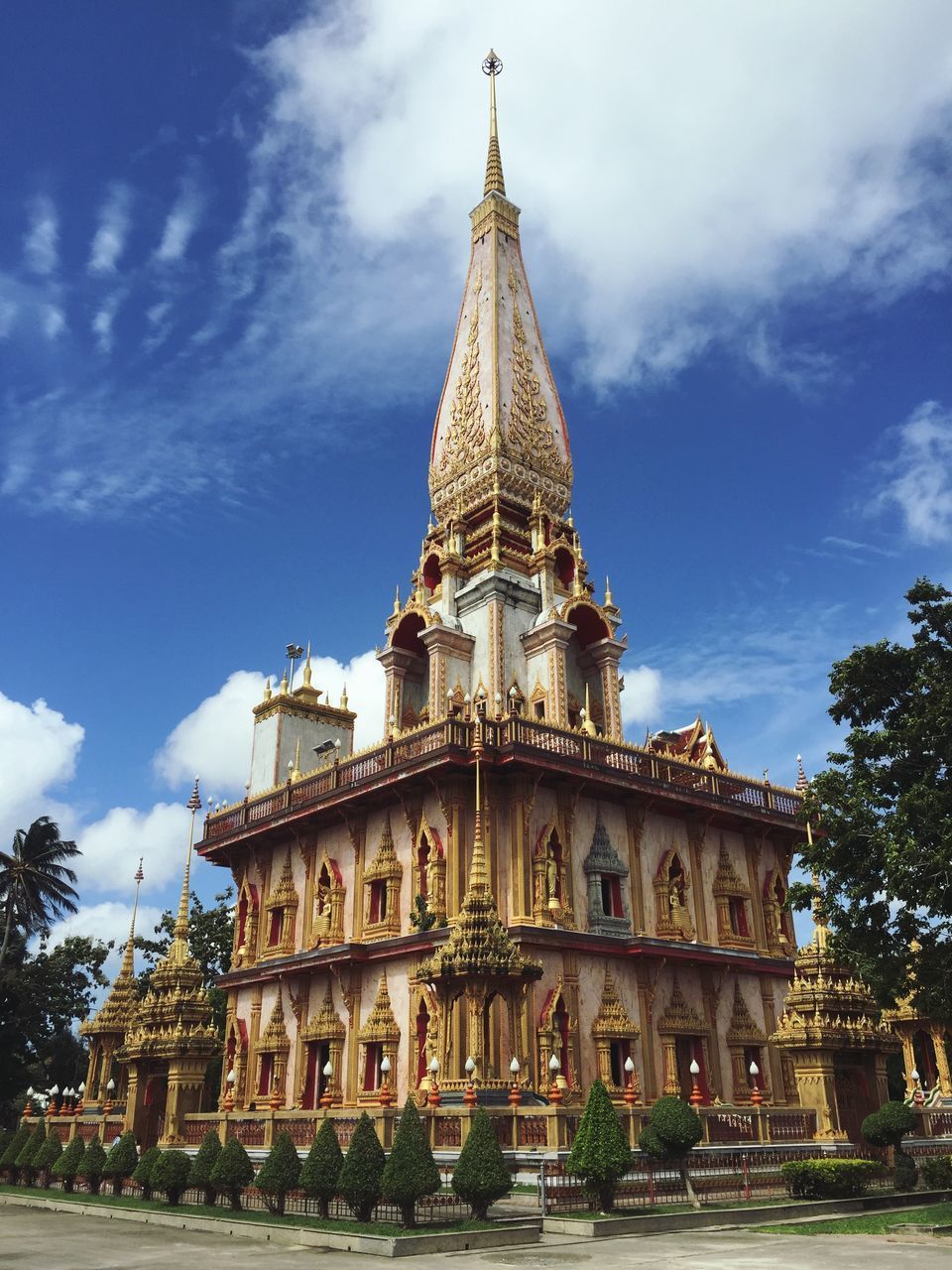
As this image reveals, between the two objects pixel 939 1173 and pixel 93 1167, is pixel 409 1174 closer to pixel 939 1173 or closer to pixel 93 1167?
pixel 93 1167

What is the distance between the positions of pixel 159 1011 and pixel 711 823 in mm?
17605

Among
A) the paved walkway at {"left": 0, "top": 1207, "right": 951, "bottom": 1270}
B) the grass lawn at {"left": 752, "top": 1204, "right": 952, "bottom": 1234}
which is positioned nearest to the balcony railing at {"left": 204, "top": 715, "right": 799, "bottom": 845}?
the grass lawn at {"left": 752, "top": 1204, "right": 952, "bottom": 1234}

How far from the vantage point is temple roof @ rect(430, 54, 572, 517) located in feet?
140

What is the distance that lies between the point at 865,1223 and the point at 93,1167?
16088 mm

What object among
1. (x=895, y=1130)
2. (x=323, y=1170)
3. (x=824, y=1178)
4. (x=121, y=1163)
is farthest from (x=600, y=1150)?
(x=121, y=1163)

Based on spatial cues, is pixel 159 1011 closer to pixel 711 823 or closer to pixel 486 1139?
pixel 486 1139

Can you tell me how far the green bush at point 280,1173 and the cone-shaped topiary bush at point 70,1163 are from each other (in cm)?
829

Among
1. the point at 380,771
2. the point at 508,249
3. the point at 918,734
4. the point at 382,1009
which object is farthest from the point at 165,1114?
the point at 508,249

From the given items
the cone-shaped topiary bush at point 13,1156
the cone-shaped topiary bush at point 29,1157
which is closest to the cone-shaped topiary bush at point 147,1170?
the cone-shaped topiary bush at point 29,1157

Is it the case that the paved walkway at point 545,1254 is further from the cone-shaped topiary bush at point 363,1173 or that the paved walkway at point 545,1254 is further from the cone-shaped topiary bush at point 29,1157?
the cone-shaped topiary bush at point 29,1157

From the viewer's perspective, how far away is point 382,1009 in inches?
1204

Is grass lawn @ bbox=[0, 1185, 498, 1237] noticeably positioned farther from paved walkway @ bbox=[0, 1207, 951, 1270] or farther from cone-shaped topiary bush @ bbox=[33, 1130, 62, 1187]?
cone-shaped topiary bush @ bbox=[33, 1130, 62, 1187]

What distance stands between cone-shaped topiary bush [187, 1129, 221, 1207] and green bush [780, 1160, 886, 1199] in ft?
34.0

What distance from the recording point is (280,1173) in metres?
18.4
